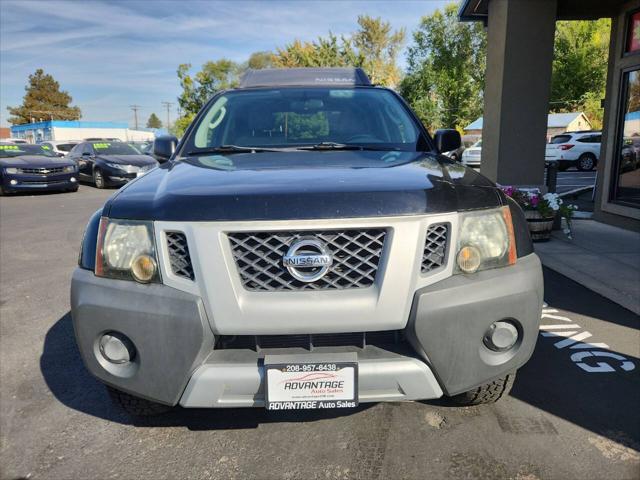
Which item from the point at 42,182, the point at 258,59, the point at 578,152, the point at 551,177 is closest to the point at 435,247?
the point at 551,177

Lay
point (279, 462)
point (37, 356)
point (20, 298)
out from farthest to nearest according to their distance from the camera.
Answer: point (20, 298) → point (37, 356) → point (279, 462)

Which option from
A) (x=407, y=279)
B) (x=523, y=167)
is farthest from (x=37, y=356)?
(x=523, y=167)

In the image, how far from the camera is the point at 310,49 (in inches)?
1189

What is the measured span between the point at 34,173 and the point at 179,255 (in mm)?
14081

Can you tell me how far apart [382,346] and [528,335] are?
2.00ft

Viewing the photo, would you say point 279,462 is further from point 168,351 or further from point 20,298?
point 20,298

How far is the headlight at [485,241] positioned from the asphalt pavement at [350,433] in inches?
34.6

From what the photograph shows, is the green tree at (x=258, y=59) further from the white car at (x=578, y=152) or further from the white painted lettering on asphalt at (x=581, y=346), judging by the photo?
the white painted lettering on asphalt at (x=581, y=346)

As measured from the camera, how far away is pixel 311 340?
216cm

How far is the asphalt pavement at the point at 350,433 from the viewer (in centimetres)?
236

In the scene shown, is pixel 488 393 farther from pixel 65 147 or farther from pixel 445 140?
pixel 65 147

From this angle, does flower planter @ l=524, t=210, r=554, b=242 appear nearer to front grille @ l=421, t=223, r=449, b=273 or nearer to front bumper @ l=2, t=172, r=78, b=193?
front grille @ l=421, t=223, r=449, b=273

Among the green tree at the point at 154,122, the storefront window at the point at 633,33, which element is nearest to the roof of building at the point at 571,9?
the storefront window at the point at 633,33

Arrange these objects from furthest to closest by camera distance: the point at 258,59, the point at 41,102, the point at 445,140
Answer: the point at 41,102
the point at 258,59
the point at 445,140
